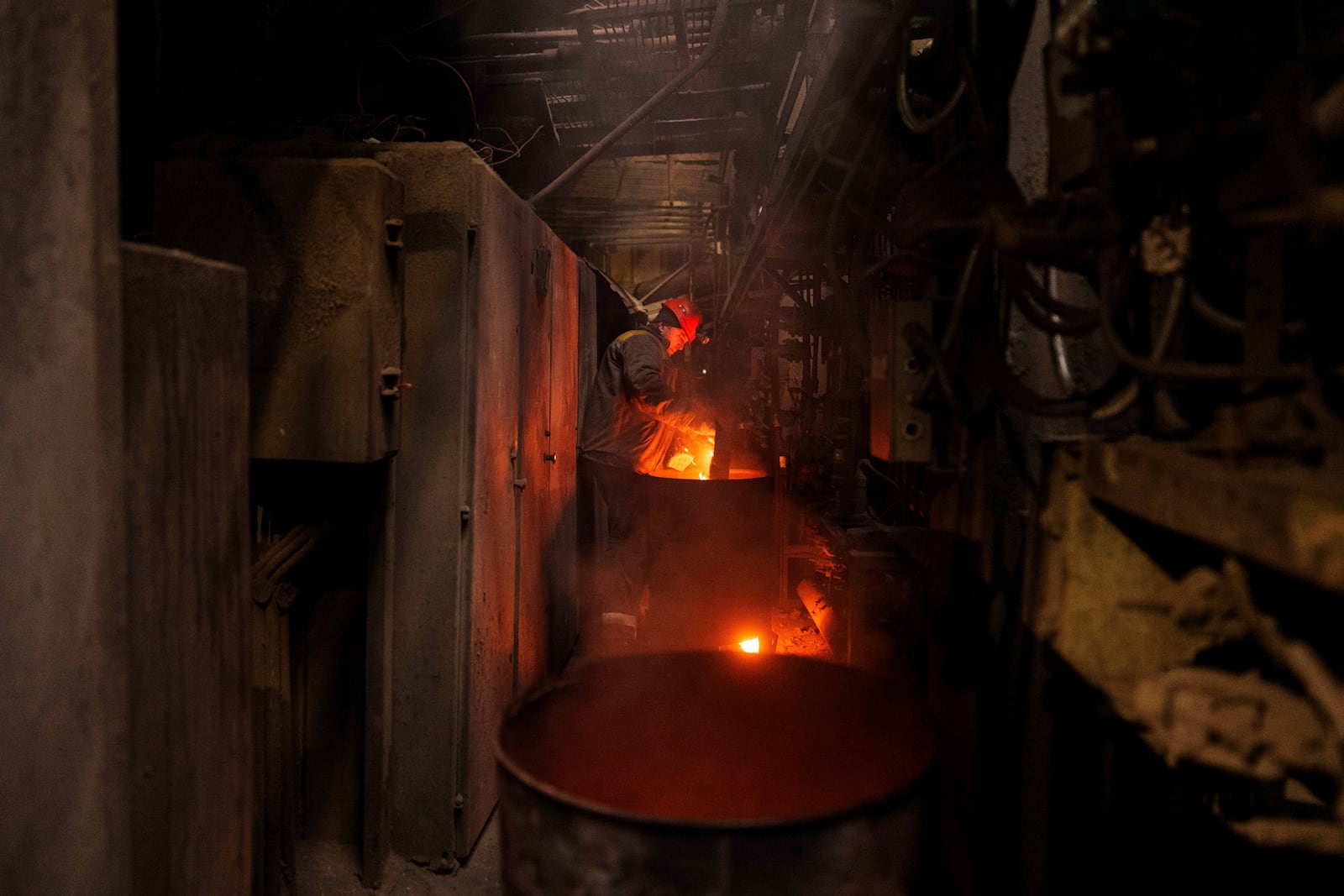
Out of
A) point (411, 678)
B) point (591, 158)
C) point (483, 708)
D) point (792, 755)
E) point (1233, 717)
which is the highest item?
point (591, 158)

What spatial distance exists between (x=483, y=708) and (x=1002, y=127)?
10.4 ft

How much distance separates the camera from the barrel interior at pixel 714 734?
2006 millimetres

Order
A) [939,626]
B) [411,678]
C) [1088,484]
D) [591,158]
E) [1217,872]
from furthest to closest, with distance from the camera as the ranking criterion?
[591,158] → [411,678] → [939,626] → [1217,872] → [1088,484]

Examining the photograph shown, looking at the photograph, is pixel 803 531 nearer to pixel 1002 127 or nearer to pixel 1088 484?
pixel 1002 127

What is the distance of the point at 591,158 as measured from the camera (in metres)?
5.59

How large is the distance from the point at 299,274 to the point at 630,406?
481 cm

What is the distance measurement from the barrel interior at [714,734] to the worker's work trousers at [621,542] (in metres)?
5.31

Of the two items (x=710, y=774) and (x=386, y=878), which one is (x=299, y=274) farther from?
(x=386, y=878)

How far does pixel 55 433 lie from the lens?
1613mm

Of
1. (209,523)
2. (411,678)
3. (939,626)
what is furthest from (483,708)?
(939,626)

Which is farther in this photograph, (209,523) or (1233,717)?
(209,523)

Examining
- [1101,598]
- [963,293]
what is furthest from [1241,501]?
[963,293]

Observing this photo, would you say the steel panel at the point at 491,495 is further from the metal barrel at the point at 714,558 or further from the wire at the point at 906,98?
the metal barrel at the point at 714,558

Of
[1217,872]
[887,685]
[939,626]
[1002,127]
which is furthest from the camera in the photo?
[939,626]
